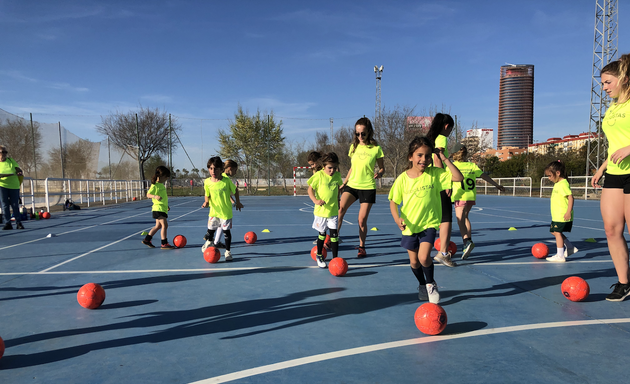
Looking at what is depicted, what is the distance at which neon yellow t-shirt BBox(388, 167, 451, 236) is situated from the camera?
146 inches

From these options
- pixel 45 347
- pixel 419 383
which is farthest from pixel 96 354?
pixel 419 383

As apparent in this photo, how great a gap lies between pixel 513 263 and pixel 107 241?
756cm

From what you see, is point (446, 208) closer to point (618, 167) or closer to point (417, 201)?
point (417, 201)

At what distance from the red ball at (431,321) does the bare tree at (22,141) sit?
19.5 metres

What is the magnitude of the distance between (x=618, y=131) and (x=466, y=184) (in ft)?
9.28

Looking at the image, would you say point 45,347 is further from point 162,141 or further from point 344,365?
point 162,141

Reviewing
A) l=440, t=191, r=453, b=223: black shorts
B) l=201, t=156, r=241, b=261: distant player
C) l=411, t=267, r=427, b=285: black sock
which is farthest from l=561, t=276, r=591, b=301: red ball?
l=201, t=156, r=241, b=261: distant player

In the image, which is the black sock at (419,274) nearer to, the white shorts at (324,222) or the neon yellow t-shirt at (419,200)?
the neon yellow t-shirt at (419,200)

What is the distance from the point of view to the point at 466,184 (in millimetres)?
6324

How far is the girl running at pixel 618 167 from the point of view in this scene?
3.48 m

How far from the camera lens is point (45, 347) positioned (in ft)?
9.09

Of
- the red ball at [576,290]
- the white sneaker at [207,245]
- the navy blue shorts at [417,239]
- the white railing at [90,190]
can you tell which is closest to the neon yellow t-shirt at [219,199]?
the white sneaker at [207,245]

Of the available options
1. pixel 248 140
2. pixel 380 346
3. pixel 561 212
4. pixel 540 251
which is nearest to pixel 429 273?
pixel 380 346

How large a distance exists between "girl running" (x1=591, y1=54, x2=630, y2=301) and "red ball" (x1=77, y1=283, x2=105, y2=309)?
4936 mm
